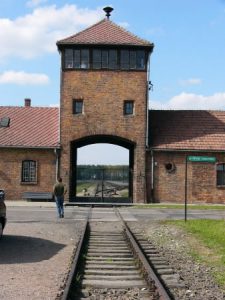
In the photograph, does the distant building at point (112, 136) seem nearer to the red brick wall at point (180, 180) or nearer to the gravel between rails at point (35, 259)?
the red brick wall at point (180, 180)

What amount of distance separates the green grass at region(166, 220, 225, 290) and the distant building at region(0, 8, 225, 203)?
14.3 metres

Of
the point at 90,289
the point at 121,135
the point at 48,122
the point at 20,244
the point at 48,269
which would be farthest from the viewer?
the point at 48,122

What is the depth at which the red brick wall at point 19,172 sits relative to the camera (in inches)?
1340

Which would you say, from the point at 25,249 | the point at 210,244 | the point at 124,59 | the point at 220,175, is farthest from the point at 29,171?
the point at 25,249

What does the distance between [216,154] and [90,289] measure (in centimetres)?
2735

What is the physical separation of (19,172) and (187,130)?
11.1 m

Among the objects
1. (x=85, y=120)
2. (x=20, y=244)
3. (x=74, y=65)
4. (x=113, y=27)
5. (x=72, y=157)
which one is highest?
(x=113, y=27)

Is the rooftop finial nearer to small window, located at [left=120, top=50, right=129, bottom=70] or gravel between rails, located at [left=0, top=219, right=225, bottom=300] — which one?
small window, located at [left=120, top=50, right=129, bottom=70]

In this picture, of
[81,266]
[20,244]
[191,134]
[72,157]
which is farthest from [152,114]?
[81,266]

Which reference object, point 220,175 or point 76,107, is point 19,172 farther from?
point 220,175

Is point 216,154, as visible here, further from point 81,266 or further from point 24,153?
point 81,266

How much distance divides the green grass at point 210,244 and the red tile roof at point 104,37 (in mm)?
16750

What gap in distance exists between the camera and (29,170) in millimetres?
34250

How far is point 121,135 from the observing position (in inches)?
1336
